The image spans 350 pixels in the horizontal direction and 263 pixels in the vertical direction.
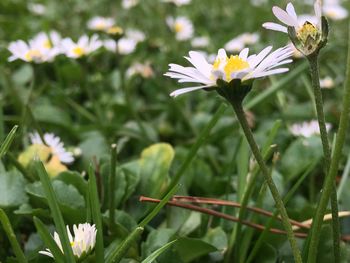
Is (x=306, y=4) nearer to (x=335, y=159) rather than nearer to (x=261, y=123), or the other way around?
(x=261, y=123)

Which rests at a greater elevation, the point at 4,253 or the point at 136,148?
the point at 136,148

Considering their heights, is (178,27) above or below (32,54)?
above

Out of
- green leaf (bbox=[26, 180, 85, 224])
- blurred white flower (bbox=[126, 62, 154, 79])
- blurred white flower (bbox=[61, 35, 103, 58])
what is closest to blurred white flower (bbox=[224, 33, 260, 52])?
blurred white flower (bbox=[126, 62, 154, 79])

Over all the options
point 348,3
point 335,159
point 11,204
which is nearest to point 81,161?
point 11,204

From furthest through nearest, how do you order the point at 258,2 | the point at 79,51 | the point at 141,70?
1. the point at 258,2
2. the point at 141,70
3. the point at 79,51

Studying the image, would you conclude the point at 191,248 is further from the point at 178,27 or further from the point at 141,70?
the point at 178,27

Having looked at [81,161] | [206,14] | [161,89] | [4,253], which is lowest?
[4,253]

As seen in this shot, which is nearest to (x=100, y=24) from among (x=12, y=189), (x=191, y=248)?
(x=12, y=189)
